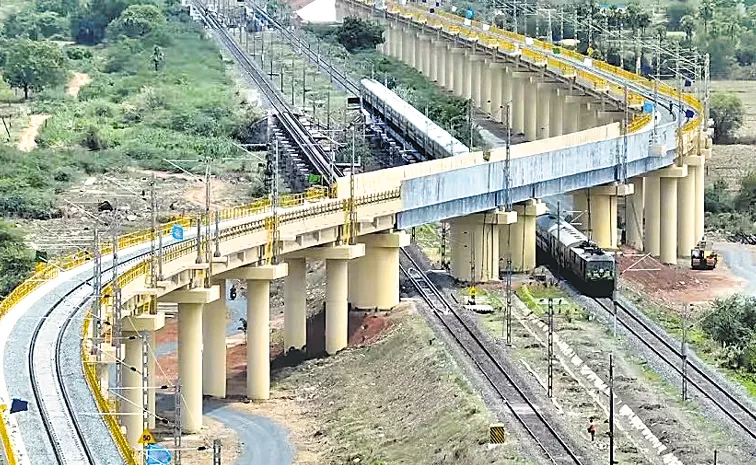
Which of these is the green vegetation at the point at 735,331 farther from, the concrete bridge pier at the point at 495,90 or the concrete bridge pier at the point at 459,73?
the concrete bridge pier at the point at 459,73

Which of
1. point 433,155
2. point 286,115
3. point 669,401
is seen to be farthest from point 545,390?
point 286,115

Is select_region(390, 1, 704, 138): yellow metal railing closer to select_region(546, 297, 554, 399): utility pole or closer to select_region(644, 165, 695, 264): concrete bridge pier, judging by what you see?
select_region(644, 165, 695, 264): concrete bridge pier

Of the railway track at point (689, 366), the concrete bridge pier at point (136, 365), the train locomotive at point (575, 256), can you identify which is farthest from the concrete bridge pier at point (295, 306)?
the concrete bridge pier at point (136, 365)

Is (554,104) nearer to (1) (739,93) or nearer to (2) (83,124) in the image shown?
(2) (83,124)

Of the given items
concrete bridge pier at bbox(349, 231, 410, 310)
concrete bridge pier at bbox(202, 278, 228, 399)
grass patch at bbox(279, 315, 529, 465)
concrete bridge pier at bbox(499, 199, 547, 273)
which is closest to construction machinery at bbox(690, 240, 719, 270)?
concrete bridge pier at bbox(499, 199, 547, 273)

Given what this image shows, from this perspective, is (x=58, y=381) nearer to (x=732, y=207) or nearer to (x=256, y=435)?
(x=256, y=435)

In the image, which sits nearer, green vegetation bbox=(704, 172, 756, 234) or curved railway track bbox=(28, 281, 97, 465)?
curved railway track bbox=(28, 281, 97, 465)

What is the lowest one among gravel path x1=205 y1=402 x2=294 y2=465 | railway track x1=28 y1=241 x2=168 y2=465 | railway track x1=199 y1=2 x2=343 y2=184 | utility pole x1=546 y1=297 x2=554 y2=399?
gravel path x1=205 y1=402 x2=294 y2=465
